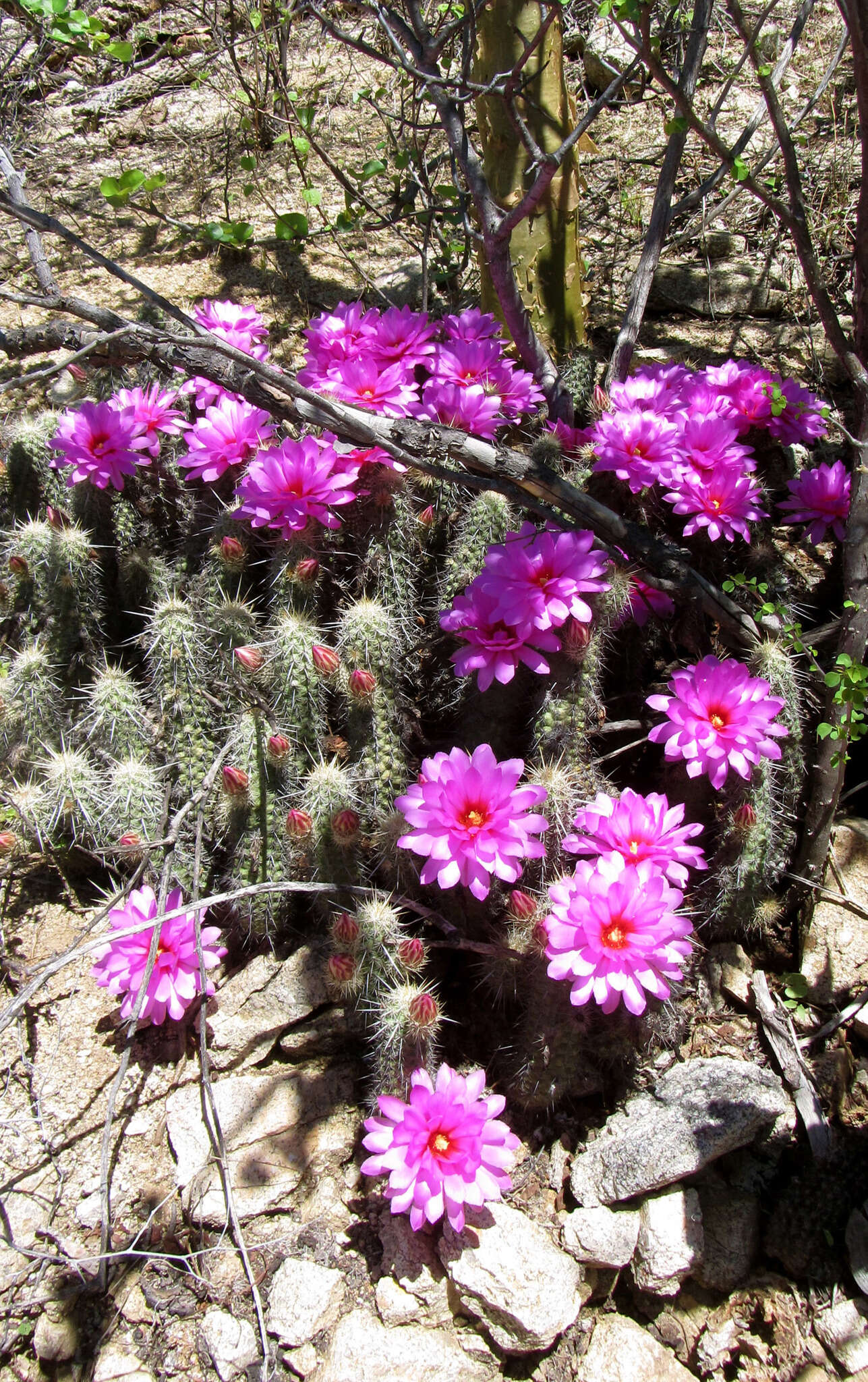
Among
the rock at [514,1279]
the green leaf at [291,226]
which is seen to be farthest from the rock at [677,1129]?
the green leaf at [291,226]

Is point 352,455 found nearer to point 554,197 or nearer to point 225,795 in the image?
point 225,795

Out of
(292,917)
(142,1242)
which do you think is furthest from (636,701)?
(142,1242)

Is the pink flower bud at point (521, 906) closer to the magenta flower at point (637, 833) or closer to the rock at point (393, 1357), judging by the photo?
the magenta flower at point (637, 833)

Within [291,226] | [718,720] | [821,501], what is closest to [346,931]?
[718,720]

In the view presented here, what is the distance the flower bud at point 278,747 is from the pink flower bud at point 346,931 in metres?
0.37

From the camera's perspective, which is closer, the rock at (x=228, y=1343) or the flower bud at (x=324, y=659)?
the rock at (x=228, y=1343)

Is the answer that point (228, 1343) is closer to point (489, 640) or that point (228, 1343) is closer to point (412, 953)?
point (412, 953)

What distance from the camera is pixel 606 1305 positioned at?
167cm

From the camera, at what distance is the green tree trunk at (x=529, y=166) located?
2350mm

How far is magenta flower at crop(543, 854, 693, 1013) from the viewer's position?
1.51 meters

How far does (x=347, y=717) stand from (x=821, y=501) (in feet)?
3.93

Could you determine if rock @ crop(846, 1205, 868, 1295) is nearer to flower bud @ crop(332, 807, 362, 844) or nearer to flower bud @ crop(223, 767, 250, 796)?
flower bud @ crop(332, 807, 362, 844)

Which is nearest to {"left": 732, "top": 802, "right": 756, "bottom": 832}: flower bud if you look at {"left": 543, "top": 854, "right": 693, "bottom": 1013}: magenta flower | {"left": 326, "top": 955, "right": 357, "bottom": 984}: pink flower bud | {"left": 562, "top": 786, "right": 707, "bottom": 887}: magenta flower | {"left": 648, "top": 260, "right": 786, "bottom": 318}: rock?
{"left": 562, "top": 786, "right": 707, "bottom": 887}: magenta flower

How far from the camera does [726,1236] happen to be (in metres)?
1.70
